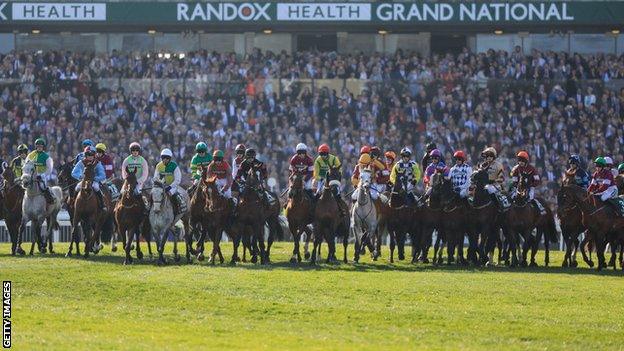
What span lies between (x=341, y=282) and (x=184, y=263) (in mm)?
4857

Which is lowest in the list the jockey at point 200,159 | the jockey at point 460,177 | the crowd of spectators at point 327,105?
the jockey at point 460,177

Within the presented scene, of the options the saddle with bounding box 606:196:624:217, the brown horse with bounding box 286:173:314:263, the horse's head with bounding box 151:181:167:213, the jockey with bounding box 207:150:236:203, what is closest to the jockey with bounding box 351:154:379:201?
the brown horse with bounding box 286:173:314:263

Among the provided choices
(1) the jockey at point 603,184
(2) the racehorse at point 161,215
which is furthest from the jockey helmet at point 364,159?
(1) the jockey at point 603,184

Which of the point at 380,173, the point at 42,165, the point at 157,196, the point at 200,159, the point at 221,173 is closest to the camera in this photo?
the point at 157,196

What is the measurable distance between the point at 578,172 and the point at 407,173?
341cm

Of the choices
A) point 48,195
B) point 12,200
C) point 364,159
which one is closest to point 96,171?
point 48,195

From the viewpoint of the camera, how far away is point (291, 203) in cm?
3027

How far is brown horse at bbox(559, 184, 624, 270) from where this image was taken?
30.0 metres

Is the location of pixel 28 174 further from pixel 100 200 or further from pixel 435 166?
pixel 435 166

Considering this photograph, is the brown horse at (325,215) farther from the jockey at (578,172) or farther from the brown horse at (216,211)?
the jockey at (578,172)

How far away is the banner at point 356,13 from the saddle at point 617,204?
2256cm

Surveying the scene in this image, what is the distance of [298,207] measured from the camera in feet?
99.1

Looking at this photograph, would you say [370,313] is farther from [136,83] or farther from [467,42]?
[467,42]

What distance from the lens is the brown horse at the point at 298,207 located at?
3002cm
